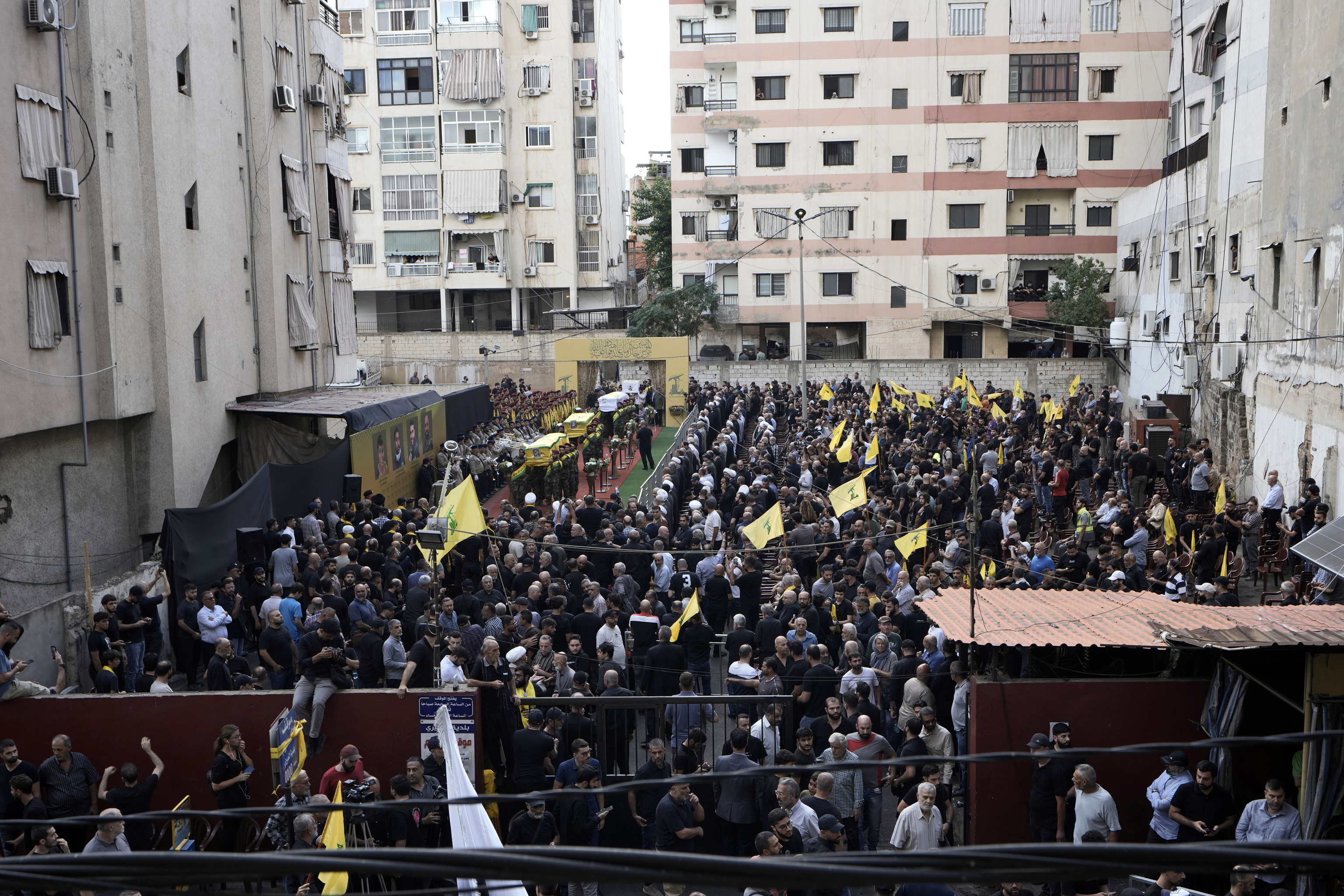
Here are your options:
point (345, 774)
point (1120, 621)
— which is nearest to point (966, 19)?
point (1120, 621)

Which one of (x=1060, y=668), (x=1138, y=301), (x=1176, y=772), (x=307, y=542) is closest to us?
(x=1176, y=772)

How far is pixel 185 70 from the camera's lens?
2153 cm

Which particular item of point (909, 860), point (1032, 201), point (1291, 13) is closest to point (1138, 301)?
point (1032, 201)

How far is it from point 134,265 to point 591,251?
40731 mm

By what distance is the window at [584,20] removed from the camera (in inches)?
2255

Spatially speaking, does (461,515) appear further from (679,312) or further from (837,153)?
(837,153)

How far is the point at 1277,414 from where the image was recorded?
21.2 m

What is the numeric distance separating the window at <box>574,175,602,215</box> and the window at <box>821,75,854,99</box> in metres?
12.8

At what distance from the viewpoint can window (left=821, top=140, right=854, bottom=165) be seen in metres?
50.8

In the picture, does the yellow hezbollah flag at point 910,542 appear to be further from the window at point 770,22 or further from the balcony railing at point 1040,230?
the window at point 770,22

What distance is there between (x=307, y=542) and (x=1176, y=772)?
12.6 m

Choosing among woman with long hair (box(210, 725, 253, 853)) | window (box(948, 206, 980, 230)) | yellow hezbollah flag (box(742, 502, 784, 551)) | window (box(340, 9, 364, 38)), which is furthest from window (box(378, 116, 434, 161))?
woman with long hair (box(210, 725, 253, 853))

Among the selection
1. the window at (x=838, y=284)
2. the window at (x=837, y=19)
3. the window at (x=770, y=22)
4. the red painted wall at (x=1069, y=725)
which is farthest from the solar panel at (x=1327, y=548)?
the window at (x=770, y=22)

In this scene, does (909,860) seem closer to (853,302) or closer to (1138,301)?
(1138,301)
